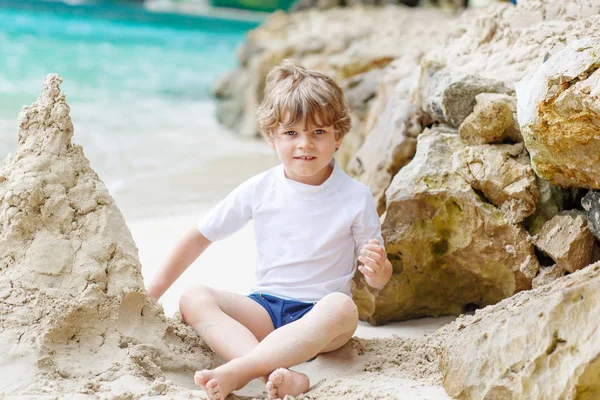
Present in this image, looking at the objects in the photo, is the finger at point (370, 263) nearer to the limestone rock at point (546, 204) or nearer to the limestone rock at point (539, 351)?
the limestone rock at point (539, 351)

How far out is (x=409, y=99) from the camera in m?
3.46

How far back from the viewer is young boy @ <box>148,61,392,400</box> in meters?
2.44

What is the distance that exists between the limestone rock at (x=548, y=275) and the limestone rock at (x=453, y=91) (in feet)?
2.39

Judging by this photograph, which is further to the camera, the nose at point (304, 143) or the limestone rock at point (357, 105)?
the limestone rock at point (357, 105)

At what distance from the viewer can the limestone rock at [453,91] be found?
2910 millimetres

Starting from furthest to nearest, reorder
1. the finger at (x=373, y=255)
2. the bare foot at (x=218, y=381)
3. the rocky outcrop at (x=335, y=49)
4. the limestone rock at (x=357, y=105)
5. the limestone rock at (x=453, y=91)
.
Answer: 1. the rocky outcrop at (x=335, y=49)
2. the limestone rock at (x=357, y=105)
3. the limestone rock at (x=453, y=91)
4. the finger at (x=373, y=255)
5. the bare foot at (x=218, y=381)

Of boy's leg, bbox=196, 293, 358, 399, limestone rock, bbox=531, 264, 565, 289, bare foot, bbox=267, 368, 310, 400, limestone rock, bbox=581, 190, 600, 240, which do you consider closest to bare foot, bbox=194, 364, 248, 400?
boy's leg, bbox=196, 293, 358, 399

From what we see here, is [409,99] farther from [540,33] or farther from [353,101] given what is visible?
[353,101]

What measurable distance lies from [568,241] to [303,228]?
0.96 metres

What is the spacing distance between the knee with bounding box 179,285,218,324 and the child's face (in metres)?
0.55

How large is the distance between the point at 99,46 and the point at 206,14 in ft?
59.5

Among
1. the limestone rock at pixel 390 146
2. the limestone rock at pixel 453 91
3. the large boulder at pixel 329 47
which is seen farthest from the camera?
the large boulder at pixel 329 47

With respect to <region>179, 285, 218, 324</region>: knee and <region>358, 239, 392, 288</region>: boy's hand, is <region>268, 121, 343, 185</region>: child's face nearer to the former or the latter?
<region>358, 239, 392, 288</region>: boy's hand

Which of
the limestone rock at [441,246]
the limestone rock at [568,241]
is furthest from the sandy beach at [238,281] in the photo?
the limestone rock at [568,241]
